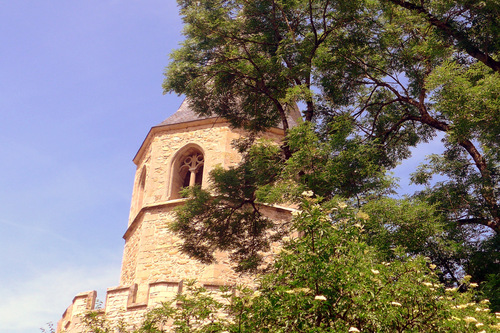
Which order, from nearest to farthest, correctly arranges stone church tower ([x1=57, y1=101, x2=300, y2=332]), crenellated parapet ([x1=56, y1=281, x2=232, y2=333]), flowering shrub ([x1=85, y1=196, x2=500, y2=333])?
flowering shrub ([x1=85, y1=196, x2=500, y2=333]) < crenellated parapet ([x1=56, y1=281, x2=232, y2=333]) < stone church tower ([x1=57, y1=101, x2=300, y2=332])

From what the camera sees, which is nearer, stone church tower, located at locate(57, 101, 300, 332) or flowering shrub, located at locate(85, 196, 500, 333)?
flowering shrub, located at locate(85, 196, 500, 333)

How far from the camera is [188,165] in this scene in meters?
17.5

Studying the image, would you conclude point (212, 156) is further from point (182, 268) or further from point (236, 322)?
point (236, 322)

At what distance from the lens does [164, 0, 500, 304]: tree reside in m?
9.48

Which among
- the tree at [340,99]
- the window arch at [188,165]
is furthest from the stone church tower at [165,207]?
the tree at [340,99]

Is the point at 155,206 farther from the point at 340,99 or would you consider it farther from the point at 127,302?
the point at 340,99

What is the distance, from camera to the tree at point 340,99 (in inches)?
373

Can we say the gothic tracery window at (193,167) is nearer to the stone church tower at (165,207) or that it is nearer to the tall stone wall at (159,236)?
the stone church tower at (165,207)

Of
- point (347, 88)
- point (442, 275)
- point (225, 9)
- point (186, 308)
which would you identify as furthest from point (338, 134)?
point (186, 308)

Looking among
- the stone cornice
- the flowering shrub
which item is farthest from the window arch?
the flowering shrub

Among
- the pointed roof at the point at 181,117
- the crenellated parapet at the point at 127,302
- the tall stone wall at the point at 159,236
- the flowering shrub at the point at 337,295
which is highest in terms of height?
the pointed roof at the point at 181,117

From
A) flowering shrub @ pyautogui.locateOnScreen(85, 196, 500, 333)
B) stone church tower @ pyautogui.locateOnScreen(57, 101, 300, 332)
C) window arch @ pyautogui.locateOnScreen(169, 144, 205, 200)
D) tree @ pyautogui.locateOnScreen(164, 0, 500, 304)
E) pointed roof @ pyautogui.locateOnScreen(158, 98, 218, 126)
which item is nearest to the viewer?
flowering shrub @ pyautogui.locateOnScreen(85, 196, 500, 333)

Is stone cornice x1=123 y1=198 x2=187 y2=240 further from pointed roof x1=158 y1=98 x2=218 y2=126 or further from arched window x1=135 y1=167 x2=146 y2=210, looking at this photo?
pointed roof x1=158 y1=98 x2=218 y2=126

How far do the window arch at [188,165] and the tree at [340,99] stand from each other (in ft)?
16.6
